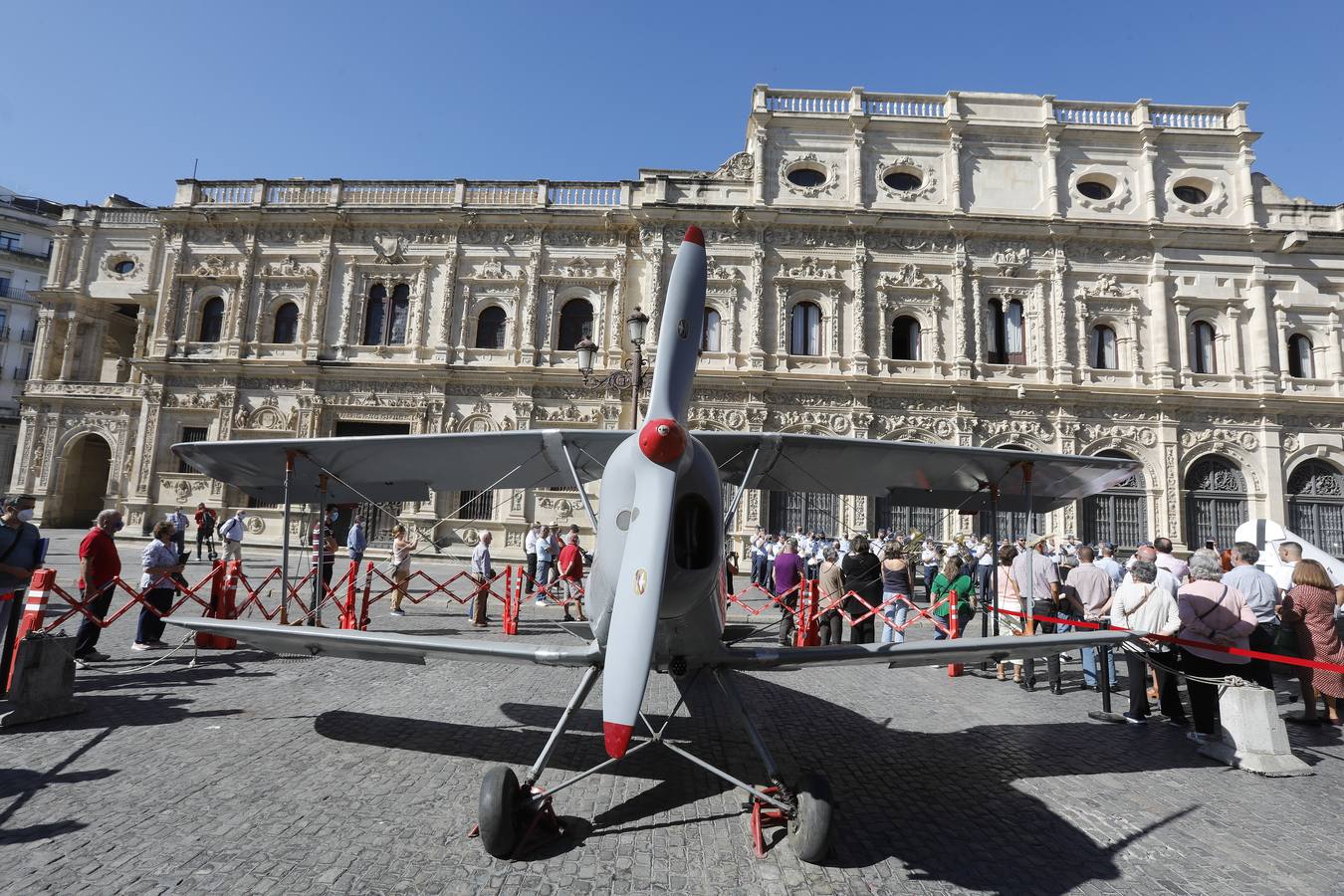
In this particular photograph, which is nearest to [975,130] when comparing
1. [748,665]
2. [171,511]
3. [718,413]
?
[718,413]

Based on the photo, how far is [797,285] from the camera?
2222cm

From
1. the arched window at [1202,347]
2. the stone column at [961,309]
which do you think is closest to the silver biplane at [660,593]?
the stone column at [961,309]

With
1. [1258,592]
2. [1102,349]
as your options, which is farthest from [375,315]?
[1102,349]

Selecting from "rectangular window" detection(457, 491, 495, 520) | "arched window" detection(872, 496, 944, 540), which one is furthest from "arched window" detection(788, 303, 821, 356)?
"rectangular window" detection(457, 491, 495, 520)

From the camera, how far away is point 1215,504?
21.0m

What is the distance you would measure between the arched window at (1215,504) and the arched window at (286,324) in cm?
3260

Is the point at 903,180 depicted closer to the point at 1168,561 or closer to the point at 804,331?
the point at 804,331

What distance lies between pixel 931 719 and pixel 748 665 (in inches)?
130

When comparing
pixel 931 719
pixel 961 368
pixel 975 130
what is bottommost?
A: pixel 931 719

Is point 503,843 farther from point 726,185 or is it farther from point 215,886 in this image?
point 726,185

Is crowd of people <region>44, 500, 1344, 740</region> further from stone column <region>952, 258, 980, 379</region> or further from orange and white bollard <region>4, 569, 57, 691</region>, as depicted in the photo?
stone column <region>952, 258, 980, 379</region>

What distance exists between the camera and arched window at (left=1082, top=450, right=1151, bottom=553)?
820 inches

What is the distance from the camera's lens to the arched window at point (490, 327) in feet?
76.9

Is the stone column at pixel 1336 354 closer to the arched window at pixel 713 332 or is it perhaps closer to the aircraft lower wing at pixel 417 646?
the arched window at pixel 713 332
